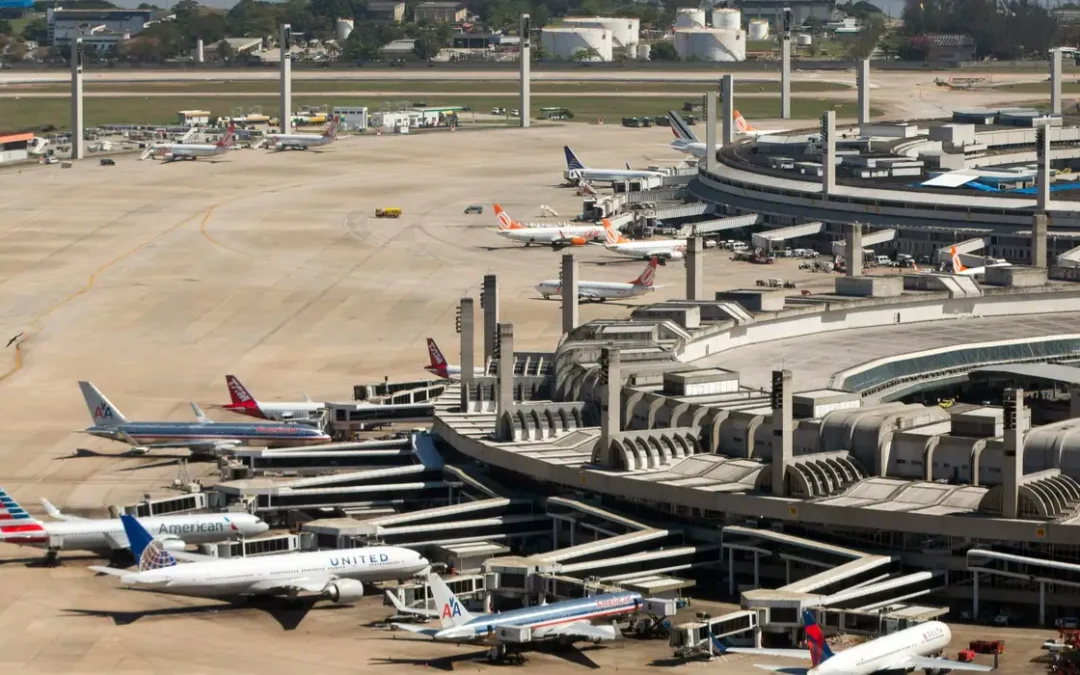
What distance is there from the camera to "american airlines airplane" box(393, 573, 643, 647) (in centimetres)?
7738

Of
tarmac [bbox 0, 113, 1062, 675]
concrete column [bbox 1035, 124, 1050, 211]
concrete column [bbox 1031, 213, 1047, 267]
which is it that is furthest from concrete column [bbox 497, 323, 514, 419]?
concrete column [bbox 1035, 124, 1050, 211]

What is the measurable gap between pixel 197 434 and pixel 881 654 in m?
48.1

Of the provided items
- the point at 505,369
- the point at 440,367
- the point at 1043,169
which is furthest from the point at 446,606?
the point at 1043,169

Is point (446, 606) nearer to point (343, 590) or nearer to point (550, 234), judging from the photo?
point (343, 590)

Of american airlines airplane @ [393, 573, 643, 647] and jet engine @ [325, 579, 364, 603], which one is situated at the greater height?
american airlines airplane @ [393, 573, 643, 647]

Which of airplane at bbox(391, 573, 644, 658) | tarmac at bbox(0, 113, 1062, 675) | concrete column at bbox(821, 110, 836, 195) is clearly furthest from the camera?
concrete column at bbox(821, 110, 836, 195)

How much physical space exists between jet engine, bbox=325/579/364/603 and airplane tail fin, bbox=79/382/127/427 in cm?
3045

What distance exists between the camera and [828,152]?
19162 centimetres

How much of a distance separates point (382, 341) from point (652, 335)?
114ft

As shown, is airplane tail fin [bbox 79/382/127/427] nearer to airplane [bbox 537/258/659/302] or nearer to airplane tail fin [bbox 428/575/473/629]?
airplane tail fin [bbox 428/575/473/629]

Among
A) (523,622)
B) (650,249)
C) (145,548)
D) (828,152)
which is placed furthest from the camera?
(828,152)

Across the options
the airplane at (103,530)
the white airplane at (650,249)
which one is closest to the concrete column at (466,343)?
the airplane at (103,530)

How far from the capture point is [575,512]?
92.9 meters

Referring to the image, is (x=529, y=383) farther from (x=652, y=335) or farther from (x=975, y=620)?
(x=975, y=620)
